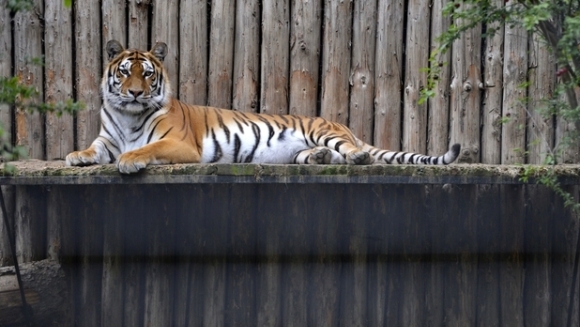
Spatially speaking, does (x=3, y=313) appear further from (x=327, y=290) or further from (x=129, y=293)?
(x=327, y=290)

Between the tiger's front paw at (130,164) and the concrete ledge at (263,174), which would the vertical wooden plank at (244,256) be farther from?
the tiger's front paw at (130,164)

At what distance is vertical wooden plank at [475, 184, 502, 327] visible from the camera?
17.1 feet

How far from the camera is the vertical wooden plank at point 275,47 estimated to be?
16.9 ft

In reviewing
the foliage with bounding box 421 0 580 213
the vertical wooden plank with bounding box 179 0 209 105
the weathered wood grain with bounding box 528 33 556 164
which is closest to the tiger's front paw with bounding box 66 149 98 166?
the vertical wooden plank with bounding box 179 0 209 105

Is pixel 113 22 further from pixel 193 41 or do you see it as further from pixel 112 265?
pixel 112 265

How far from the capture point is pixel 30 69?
514cm

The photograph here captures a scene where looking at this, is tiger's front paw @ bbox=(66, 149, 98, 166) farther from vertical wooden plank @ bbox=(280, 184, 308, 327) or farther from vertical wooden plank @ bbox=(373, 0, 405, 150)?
vertical wooden plank @ bbox=(373, 0, 405, 150)

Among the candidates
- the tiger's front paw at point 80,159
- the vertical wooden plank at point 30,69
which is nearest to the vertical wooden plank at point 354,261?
the tiger's front paw at point 80,159

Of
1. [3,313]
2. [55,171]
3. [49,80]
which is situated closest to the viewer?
[55,171]

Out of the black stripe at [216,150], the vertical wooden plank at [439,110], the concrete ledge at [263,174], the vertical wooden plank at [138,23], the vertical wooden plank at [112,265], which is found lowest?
the vertical wooden plank at [112,265]

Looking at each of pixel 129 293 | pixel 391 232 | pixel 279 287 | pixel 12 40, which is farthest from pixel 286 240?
pixel 12 40

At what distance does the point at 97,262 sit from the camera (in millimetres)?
5172

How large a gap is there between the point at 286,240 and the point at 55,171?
1.66m

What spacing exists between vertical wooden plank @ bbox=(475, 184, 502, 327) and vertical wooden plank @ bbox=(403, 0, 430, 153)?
1.91 ft
